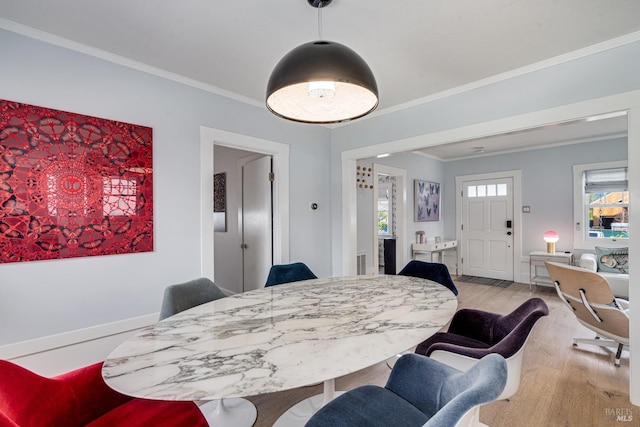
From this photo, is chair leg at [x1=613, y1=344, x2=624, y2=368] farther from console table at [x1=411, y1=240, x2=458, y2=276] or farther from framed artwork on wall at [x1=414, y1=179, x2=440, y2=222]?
framed artwork on wall at [x1=414, y1=179, x2=440, y2=222]

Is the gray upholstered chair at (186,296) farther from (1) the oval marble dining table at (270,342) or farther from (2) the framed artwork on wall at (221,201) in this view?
(2) the framed artwork on wall at (221,201)

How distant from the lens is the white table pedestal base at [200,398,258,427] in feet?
6.07

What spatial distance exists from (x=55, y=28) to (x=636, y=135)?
384cm

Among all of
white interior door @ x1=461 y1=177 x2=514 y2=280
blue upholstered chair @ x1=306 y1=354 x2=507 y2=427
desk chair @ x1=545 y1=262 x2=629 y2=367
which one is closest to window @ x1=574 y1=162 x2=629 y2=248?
white interior door @ x1=461 y1=177 x2=514 y2=280

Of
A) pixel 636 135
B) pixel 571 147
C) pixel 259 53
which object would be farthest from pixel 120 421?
pixel 571 147

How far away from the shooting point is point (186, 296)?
75.9 inches

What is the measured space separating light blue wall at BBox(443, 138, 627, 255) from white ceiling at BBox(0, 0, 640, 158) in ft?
11.9

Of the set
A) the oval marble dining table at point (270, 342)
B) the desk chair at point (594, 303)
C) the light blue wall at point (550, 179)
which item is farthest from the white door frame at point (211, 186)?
the light blue wall at point (550, 179)

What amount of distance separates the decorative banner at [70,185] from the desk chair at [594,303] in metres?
3.57

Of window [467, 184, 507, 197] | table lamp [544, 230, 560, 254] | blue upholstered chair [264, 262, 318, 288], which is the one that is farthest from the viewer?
window [467, 184, 507, 197]

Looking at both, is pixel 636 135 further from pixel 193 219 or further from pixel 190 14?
pixel 193 219

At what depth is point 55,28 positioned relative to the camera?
76.4 inches

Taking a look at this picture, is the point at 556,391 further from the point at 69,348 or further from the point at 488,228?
the point at 488,228

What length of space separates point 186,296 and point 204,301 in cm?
13
